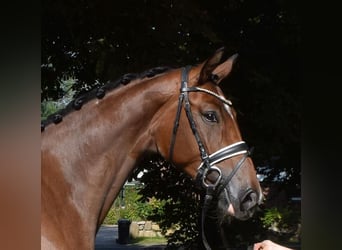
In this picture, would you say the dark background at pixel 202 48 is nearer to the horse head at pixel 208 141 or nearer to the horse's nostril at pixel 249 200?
the horse head at pixel 208 141

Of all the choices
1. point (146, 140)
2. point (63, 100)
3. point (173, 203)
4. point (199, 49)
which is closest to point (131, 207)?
point (173, 203)

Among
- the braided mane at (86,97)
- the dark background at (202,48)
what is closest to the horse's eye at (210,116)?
the braided mane at (86,97)

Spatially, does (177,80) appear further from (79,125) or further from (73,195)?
(73,195)

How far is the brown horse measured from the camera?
2.27 m

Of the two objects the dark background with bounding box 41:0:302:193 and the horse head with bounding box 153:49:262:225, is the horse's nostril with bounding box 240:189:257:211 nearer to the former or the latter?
the horse head with bounding box 153:49:262:225

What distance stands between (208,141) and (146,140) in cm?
24

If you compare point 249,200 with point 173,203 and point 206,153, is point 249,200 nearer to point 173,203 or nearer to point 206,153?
point 206,153

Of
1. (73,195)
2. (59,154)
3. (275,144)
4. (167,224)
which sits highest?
(59,154)

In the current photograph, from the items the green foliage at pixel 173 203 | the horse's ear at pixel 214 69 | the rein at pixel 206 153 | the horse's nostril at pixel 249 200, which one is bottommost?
the green foliage at pixel 173 203

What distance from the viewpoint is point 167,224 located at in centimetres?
403

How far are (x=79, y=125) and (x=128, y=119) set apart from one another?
0.19 meters

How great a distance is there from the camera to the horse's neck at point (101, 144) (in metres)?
2.27

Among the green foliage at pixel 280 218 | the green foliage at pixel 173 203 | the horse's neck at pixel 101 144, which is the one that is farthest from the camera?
the green foliage at pixel 173 203
